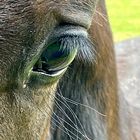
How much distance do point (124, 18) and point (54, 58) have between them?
915 centimetres

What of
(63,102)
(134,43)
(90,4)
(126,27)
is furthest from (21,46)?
(126,27)

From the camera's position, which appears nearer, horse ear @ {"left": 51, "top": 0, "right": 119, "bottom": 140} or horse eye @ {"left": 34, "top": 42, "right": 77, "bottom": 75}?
horse eye @ {"left": 34, "top": 42, "right": 77, "bottom": 75}

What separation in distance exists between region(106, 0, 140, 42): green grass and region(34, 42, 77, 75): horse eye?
285 inches

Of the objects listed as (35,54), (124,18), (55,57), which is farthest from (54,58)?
(124,18)

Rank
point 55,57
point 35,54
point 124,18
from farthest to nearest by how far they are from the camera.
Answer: point 124,18 < point 55,57 < point 35,54

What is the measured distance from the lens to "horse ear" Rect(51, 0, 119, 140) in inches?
78.4

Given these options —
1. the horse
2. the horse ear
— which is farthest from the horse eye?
the horse ear

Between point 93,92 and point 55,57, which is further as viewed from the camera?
point 93,92

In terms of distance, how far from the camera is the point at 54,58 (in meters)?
1.41

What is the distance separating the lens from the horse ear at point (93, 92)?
1990 mm

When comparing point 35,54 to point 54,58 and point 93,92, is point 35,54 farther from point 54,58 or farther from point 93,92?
point 93,92

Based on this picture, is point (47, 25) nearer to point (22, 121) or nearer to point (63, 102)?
point (22, 121)

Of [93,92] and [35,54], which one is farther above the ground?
[35,54]

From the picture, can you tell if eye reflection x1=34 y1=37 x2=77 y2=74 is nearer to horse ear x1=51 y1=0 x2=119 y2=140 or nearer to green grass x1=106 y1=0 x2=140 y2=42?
horse ear x1=51 y1=0 x2=119 y2=140
